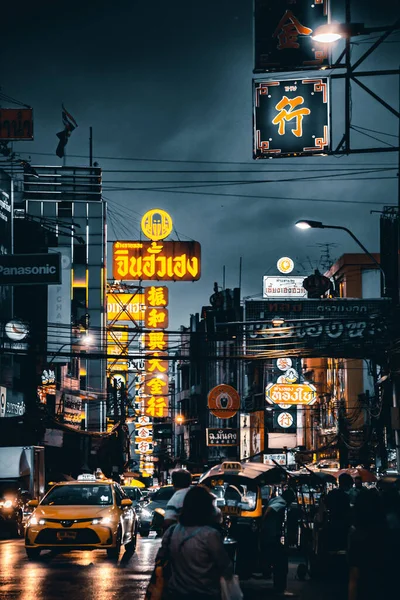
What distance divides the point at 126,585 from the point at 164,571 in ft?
26.0

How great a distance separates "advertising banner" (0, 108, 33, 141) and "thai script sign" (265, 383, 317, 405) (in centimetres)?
1922

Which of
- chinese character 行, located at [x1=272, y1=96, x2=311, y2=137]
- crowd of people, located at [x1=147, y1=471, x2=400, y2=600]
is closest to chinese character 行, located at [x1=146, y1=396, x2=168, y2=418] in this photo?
chinese character 行, located at [x1=272, y1=96, x2=311, y2=137]

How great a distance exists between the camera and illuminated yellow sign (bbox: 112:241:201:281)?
155ft

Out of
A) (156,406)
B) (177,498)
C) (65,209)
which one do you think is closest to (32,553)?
(177,498)

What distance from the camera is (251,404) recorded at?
79125 mm

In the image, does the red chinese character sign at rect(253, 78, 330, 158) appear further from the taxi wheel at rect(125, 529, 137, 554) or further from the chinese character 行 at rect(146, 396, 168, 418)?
the chinese character 行 at rect(146, 396, 168, 418)

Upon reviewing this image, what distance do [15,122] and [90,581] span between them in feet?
135

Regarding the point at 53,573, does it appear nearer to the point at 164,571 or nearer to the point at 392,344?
the point at 164,571

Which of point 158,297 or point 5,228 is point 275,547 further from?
point 158,297

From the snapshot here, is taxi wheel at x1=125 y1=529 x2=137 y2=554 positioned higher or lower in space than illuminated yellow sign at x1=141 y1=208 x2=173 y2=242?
lower

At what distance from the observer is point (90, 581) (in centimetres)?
1694

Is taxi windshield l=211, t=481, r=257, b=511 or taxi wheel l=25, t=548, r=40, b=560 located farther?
taxi wheel l=25, t=548, r=40, b=560

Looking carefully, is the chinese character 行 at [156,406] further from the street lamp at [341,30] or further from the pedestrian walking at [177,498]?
the pedestrian walking at [177,498]

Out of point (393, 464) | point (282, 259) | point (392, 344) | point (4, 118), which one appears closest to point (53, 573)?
point (392, 344)
